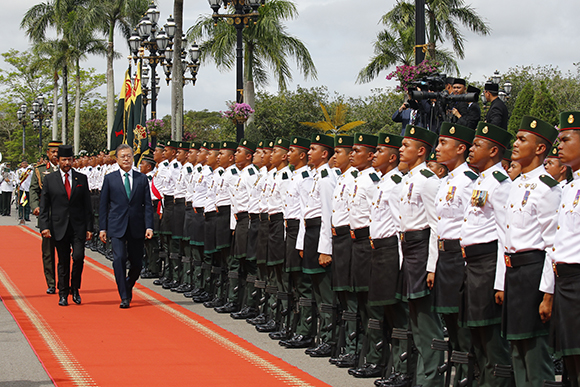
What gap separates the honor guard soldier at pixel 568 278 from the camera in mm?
4664

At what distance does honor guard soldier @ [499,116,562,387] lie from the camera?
16.6 feet

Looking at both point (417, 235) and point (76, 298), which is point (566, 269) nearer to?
point (417, 235)

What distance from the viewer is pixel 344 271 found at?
743 centimetres

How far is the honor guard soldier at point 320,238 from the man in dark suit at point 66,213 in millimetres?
4260

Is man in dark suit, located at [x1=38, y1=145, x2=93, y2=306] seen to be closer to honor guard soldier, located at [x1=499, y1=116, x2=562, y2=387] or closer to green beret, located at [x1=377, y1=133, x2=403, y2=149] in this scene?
green beret, located at [x1=377, y1=133, x2=403, y2=149]

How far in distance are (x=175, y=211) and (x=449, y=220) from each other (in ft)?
25.3

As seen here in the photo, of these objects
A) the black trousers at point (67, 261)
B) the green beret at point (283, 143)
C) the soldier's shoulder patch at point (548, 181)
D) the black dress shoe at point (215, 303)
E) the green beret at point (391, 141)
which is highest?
the green beret at point (283, 143)

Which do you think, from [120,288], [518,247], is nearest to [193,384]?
[518,247]

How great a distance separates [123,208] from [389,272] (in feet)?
17.2

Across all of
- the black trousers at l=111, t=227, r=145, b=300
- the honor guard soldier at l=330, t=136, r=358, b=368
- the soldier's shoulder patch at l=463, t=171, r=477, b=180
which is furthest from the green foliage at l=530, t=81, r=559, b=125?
the soldier's shoulder patch at l=463, t=171, r=477, b=180

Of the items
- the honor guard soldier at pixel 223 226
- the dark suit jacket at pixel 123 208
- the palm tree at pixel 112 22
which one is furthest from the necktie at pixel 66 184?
the palm tree at pixel 112 22

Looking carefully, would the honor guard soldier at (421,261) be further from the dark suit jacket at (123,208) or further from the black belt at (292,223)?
the dark suit jacket at (123,208)

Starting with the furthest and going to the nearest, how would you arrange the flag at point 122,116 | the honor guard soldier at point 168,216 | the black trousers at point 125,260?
the flag at point 122,116 < the honor guard soldier at point 168,216 < the black trousers at point 125,260

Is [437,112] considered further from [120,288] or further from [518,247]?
[120,288]
